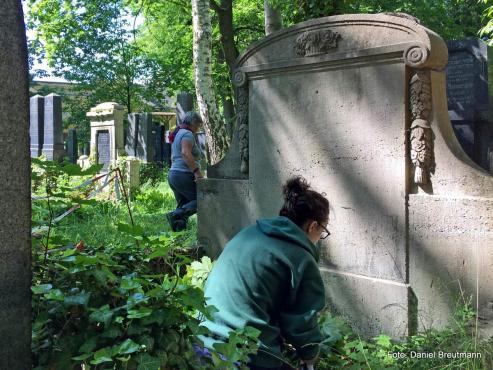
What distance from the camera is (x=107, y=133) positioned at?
15.9 metres

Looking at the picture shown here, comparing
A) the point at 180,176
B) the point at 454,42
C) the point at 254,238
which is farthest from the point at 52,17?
the point at 254,238

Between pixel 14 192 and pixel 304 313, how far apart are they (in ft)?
4.84


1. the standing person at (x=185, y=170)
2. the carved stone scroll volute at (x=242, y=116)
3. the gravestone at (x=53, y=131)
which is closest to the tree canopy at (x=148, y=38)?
the gravestone at (x=53, y=131)

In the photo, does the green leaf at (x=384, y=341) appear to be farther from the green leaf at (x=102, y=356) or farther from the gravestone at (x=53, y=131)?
the gravestone at (x=53, y=131)

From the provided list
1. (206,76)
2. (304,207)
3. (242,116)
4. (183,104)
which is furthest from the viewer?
(183,104)

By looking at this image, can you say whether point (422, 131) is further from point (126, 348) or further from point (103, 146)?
→ point (103, 146)

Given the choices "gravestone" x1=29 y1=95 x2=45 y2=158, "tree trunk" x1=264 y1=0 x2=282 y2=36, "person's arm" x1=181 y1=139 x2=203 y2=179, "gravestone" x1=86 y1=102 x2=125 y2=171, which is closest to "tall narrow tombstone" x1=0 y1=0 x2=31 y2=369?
"person's arm" x1=181 y1=139 x2=203 y2=179

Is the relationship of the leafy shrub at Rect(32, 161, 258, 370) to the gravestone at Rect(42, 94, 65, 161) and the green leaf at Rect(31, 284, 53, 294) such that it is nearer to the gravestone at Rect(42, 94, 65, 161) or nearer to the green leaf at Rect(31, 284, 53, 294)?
the green leaf at Rect(31, 284, 53, 294)

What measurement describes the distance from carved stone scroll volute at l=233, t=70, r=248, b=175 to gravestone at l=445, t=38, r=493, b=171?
2764 mm

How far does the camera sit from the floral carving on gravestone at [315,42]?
15.7 ft

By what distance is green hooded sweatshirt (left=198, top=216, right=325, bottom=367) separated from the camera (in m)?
2.52

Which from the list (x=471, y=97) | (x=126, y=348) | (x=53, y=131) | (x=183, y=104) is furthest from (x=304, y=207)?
(x=53, y=131)

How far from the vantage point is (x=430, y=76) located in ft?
14.1

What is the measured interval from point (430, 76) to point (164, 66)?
2159cm
